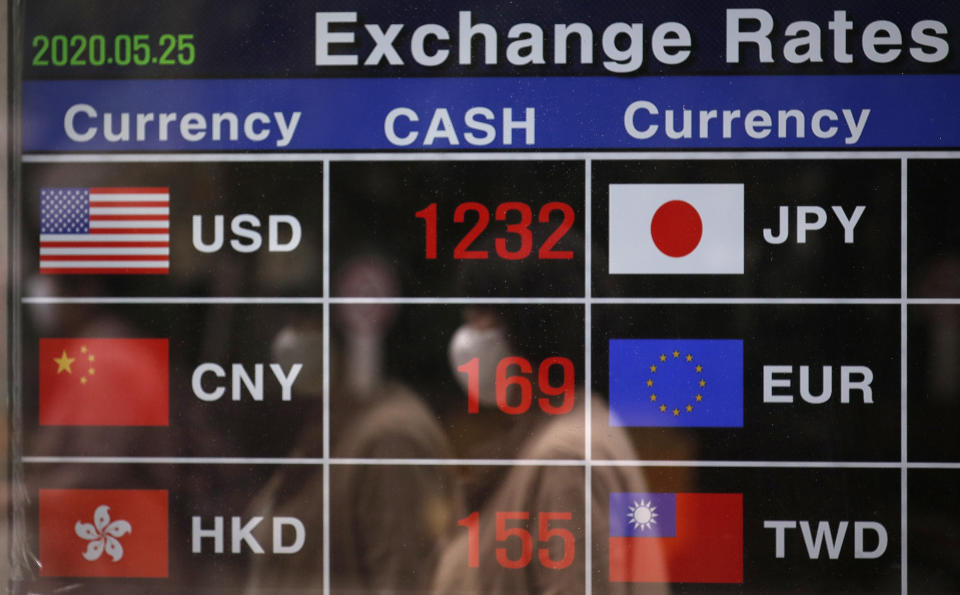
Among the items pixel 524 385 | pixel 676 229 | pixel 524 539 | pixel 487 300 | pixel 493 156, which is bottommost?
pixel 524 539

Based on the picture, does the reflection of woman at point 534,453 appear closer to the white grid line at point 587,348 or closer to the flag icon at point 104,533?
the white grid line at point 587,348

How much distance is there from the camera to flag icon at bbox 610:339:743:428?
1648mm

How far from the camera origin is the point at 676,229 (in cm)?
164

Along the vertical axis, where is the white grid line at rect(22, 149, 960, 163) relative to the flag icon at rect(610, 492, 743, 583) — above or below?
above

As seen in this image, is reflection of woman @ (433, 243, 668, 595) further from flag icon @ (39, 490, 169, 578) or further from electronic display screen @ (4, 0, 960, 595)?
flag icon @ (39, 490, 169, 578)

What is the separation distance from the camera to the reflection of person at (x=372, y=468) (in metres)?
1.67

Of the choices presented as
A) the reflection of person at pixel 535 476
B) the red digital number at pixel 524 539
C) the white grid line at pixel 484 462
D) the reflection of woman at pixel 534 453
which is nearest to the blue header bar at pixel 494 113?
the reflection of woman at pixel 534 453

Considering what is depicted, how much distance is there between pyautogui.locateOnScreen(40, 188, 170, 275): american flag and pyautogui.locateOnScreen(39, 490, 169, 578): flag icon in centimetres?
47

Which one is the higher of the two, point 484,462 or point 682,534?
point 484,462

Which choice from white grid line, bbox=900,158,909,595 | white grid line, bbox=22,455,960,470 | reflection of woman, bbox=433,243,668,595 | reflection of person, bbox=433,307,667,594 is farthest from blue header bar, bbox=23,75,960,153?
white grid line, bbox=22,455,960,470

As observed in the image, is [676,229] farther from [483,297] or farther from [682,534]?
[682,534]

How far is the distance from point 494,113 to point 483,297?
1.22 ft

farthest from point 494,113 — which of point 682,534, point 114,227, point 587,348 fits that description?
point 682,534

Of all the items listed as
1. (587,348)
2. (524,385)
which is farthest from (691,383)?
(524,385)
